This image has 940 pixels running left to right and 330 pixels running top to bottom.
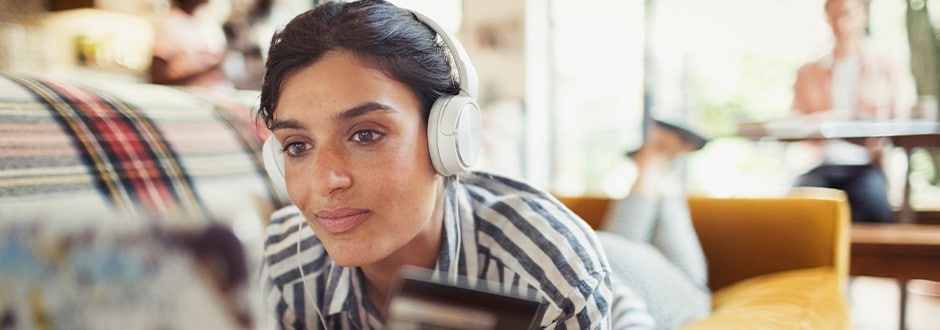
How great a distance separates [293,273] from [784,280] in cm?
63

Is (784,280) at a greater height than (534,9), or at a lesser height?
lesser

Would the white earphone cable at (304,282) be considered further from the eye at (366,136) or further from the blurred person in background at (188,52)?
the blurred person in background at (188,52)

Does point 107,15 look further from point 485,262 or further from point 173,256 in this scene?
point 173,256

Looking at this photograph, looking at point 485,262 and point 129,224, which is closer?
point 129,224

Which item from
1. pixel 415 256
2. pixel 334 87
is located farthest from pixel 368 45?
pixel 415 256

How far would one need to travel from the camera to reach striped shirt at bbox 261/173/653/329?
0.46m

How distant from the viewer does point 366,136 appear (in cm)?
36

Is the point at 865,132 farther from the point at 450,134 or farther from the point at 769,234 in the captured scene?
the point at 450,134

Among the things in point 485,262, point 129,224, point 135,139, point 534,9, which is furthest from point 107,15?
point 129,224

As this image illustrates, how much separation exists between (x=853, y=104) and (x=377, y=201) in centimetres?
159

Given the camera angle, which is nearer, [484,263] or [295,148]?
[295,148]

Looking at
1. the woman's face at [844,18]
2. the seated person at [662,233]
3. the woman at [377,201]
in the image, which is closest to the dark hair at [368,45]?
the woman at [377,201]

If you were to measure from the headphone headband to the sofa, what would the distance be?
0.40 meters

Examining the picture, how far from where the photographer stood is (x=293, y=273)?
1.69ft
